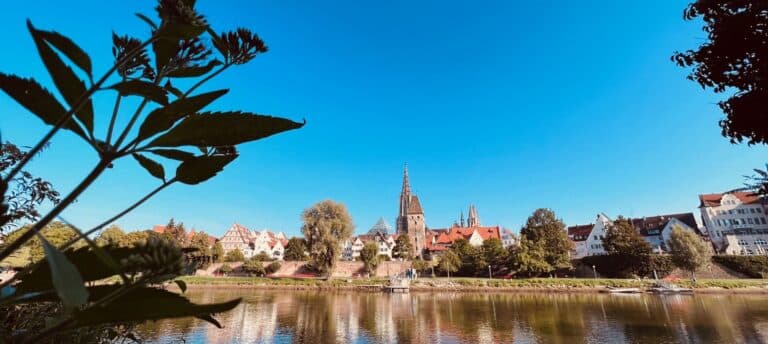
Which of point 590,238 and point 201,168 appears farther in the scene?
point 590,238

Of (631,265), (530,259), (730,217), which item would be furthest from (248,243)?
(730,217)

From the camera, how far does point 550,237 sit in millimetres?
49281

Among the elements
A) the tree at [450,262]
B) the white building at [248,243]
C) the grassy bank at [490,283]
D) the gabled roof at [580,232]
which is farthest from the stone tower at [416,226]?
the gabled roof at [580,232]

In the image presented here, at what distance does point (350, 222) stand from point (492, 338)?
33.3 metres

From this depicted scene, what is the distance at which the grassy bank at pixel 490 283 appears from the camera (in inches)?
1591

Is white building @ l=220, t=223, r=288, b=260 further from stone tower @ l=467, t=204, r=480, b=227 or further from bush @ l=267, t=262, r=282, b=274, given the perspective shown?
stone tower @ l=467, t=204, r=480, b=227

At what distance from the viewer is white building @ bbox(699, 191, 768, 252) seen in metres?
57.8

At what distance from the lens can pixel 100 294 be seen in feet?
3.56

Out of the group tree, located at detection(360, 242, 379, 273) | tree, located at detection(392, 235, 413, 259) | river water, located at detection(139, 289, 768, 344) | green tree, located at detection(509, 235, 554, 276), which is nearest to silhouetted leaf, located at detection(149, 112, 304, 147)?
river water, located at detection(139, 289, 768, 344)

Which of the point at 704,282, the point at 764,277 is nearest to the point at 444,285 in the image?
the point at 704,282

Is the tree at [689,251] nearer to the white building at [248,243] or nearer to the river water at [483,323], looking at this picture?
the river water at [483,323]

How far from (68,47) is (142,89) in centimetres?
20

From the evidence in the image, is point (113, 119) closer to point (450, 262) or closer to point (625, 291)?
point (625, 291)

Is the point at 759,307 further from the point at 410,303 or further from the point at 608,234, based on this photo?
the point at 410,303
